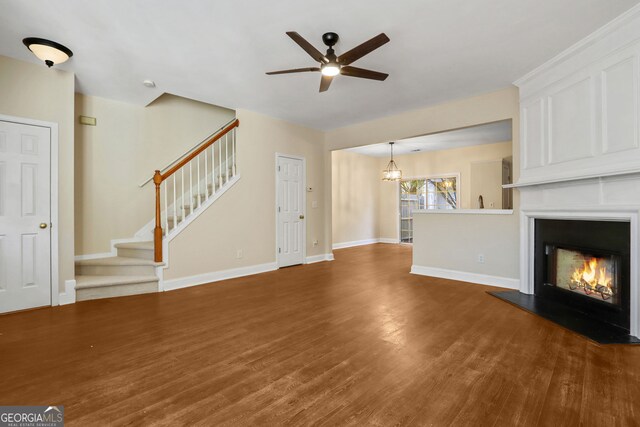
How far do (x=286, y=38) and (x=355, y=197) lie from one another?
6587mm

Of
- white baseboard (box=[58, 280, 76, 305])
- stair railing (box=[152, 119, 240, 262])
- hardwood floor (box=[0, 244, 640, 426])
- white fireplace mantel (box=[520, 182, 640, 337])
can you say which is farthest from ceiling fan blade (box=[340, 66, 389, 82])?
white baseboard (box=[58, 280, 76, 305])

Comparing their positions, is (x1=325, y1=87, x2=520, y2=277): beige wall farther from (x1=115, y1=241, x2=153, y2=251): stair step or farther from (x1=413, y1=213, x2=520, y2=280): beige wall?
(x1=115, y1=241, x2=153, y2=251): stair step

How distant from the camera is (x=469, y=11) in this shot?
8.23ft

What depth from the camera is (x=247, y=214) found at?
5203 millimetres

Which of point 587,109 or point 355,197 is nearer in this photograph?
point 587,109

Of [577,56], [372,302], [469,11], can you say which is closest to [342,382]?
[372,302]

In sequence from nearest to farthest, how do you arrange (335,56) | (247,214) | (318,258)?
(335,56), (247,214), (318,258)

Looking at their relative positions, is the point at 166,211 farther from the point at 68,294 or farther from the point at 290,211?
the point at 290,211

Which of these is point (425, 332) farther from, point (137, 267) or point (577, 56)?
point (137, 267)

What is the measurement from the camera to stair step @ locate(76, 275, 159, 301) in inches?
145

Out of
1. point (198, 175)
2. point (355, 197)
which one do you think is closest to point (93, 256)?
point (198, 175)

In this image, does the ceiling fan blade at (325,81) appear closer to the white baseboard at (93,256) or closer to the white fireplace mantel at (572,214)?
the white fireplace mantel at (572,214)

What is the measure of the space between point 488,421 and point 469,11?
2.98 meters

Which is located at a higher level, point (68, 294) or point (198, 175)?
point (198, 175)
